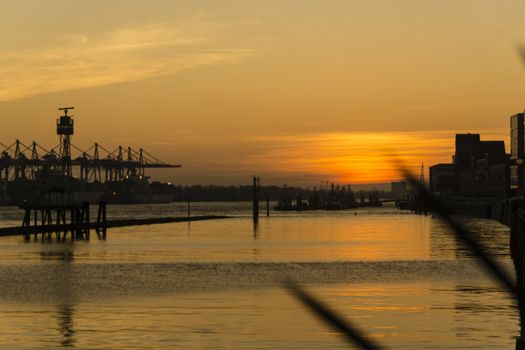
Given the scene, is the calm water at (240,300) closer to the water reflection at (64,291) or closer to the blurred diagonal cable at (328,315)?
the water reflection at (64,291)

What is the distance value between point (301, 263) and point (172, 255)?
1405cm

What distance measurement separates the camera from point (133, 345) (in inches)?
1092

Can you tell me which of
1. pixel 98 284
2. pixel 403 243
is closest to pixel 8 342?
pixel 98 284

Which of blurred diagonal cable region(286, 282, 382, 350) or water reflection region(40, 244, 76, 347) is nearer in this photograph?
blurred diagonal cable region(286, 282, 382, 350)

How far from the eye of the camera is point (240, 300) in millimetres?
41719

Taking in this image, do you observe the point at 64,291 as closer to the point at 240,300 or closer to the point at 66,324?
the point at 240,300

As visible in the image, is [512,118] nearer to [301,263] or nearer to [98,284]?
[301,263]

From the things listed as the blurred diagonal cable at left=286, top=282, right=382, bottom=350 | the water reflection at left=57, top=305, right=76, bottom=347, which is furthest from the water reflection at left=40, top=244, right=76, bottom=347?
the blurred diagonal cable at left=286, top=282, right=382, bottom=350

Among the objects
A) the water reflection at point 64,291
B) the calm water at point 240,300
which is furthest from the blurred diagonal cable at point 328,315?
the water reflection at point 64,291

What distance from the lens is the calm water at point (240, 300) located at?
2912 centimetres

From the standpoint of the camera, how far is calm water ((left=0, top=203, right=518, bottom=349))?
29.1m

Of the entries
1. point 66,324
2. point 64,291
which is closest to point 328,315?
point 66,324

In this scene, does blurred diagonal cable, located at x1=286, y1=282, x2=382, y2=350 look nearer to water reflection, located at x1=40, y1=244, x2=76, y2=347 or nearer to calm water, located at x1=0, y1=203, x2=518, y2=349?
calm water, located at x1=0, y1=203, x2=518, y2=349

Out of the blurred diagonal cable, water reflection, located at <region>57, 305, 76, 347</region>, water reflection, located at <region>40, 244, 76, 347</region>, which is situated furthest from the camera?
water reflection, located at <region>40, 244, 76, 347</region>
